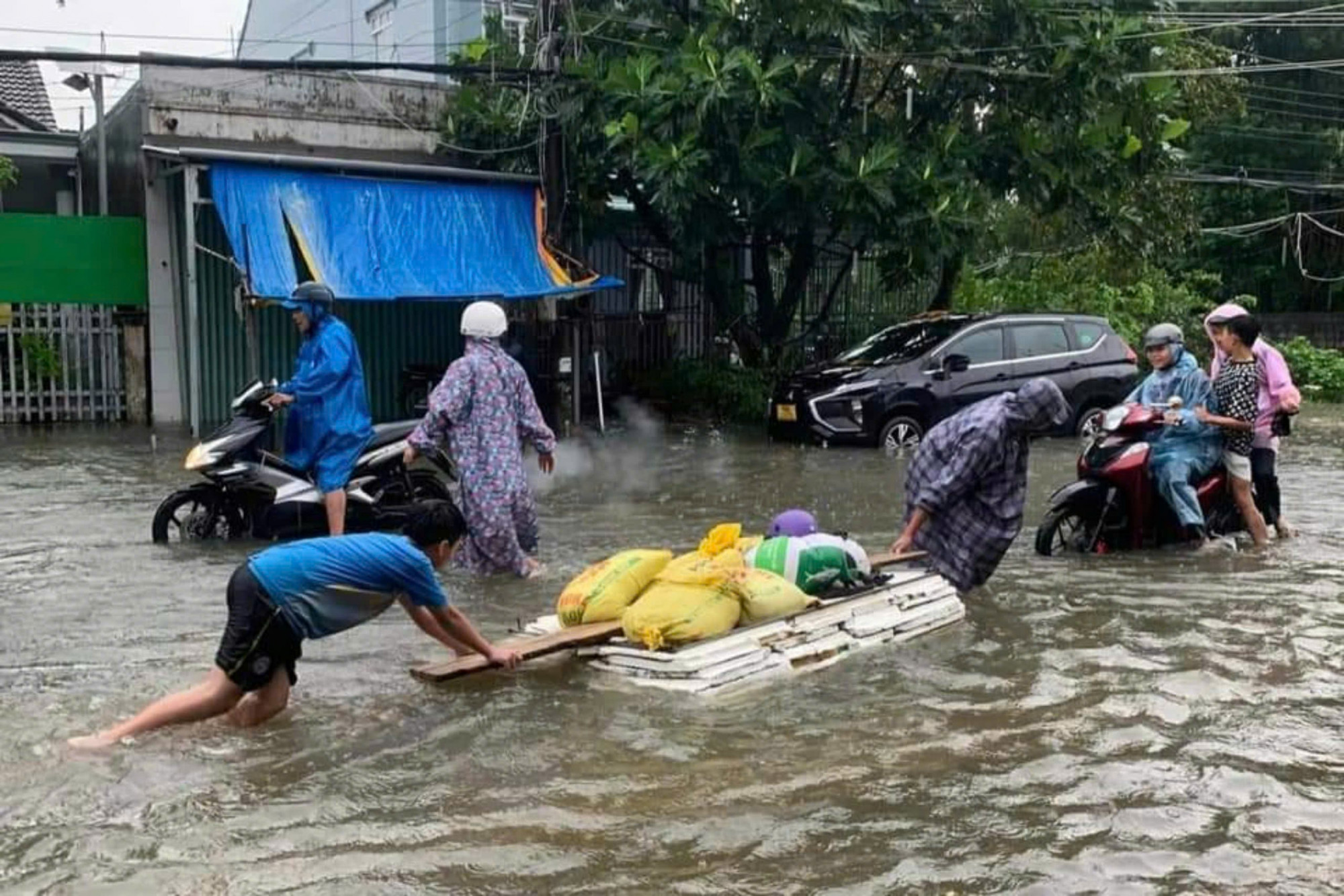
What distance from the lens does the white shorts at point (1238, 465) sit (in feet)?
29.5

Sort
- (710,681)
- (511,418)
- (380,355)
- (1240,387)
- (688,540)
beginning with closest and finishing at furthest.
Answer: (710,681)
(511,418)
(1240,387)
(688,540)
(380,355)

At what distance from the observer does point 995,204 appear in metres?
18.4

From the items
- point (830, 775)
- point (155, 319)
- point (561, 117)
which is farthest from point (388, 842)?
point (155, 319)

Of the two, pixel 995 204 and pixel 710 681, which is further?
pixel 995 204

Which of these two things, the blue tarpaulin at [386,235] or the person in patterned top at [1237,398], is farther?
the blue tarpaulin at [386,235]

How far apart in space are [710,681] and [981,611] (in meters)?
2.35

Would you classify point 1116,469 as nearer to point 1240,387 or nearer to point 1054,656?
point 1240,387

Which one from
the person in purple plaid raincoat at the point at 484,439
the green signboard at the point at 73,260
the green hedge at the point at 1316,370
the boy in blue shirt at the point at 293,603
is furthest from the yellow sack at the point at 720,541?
the green hedge at the point at 1316,370

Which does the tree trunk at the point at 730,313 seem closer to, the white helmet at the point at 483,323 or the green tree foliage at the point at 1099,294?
the green tree foliage at the point at 1099,294

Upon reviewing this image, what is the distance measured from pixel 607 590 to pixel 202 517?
4234 millimetres

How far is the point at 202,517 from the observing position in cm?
916

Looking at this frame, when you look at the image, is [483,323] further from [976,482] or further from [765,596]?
[976,482]

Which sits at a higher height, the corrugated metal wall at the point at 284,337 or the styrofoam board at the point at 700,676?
the corrugated metal wall at the point at 284,337

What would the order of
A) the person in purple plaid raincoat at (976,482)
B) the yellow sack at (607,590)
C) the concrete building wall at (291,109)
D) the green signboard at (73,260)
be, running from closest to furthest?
the yellow sack at (607,590) < the person in purple plaid raincoat at (976,482) < the green signboard at (73,260) < the concrete building wall at (291,109)
